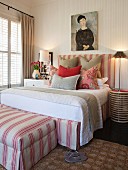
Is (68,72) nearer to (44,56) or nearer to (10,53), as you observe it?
(44,56)

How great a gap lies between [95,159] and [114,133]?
3.02 ft

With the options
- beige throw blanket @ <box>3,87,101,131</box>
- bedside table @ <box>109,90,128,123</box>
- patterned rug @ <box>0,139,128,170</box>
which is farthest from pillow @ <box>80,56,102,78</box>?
patterned rug @ <box>0,139,128,170</box>

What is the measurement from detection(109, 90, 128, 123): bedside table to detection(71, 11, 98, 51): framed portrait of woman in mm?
1346

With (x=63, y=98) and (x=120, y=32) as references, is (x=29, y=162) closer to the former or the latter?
(x=63, y=98)

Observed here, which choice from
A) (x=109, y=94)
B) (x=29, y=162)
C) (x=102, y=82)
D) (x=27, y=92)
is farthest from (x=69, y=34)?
(x=29, y=162)

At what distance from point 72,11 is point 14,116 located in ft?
10.7

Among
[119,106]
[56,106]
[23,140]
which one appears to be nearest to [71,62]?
[119,106]

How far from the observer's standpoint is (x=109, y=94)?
136 inches

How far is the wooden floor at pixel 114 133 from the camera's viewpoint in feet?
8.58

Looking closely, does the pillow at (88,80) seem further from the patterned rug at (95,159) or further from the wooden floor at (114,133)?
the patterned rug at (95,159)

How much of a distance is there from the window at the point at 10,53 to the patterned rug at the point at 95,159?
2656mm

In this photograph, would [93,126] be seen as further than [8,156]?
Yes

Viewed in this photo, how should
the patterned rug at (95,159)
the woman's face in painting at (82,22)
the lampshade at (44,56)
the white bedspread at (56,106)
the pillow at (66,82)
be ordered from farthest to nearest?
the lampshade at (44,56), the woman's face in painting at (82,22), the pillow at (66,82), the white bedspread at (56,106), the patterned rug at (95,159)

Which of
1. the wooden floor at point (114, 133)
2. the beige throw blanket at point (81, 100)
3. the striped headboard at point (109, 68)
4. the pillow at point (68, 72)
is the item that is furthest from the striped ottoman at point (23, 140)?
the striped headboard at point (109, 68)
